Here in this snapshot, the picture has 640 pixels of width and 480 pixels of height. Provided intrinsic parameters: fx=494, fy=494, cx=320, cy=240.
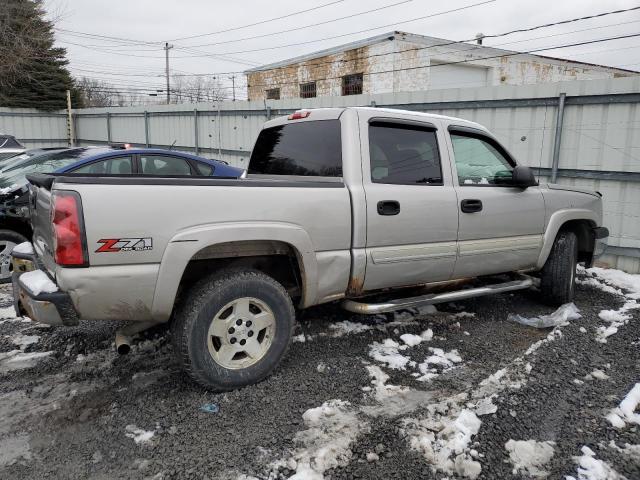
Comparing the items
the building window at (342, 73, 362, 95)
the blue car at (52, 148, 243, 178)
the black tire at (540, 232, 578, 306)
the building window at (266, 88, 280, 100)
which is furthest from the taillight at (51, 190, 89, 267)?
the building window at (266, 88, 280, 100)

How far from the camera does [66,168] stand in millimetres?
6598

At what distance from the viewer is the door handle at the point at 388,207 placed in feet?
12.2

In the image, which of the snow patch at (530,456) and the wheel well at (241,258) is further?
the wheel well at (241,258)

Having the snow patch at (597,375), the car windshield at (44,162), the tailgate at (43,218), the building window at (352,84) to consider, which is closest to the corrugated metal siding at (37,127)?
the building window at (352,84)

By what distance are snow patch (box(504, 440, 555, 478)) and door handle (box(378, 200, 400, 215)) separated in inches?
68.5

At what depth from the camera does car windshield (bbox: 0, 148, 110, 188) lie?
655cm

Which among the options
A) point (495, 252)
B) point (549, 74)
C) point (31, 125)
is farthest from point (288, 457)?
point (549, 74)

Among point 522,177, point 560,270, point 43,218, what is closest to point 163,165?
point 43,218

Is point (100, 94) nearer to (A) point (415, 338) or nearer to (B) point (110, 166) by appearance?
(B) point (110, 166)

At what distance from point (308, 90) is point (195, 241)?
23172mm

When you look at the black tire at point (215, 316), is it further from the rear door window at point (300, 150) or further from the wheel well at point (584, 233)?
the wheel well at point (584, 233)

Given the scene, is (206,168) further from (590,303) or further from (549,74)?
(549,74)

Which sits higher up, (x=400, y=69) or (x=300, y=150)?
(x=400, y=69)

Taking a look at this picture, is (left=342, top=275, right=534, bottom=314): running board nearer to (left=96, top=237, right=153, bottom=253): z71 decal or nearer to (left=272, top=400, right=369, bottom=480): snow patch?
(left=272, top=400, right=369, bottom=480): snow patch
